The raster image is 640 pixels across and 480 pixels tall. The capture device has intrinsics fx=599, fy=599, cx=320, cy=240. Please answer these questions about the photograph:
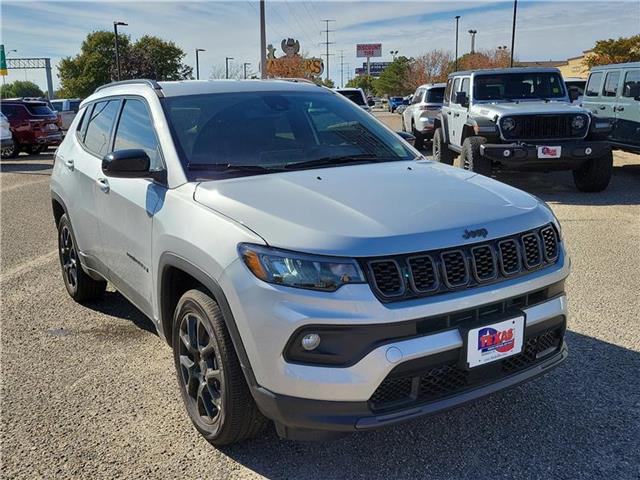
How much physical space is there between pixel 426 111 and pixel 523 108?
699 centimetres

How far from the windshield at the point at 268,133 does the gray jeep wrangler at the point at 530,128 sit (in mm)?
5585

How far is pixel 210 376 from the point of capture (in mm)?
2783

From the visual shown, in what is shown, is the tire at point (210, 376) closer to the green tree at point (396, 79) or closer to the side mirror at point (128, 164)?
the side mirror at point (128, 164)

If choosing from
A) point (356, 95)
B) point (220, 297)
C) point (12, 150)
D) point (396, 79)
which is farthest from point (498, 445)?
point (396, 79)

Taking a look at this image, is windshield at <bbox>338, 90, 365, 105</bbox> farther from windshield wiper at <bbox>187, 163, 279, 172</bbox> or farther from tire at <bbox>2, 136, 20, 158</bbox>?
windshield wiper at <bbox>187, 163, 279, 172</bbox>

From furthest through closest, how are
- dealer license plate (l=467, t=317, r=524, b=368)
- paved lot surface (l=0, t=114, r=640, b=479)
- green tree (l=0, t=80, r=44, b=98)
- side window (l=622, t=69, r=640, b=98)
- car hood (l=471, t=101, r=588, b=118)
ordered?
green tree (l=0, t=80, r=44, b=98)
side window (l=622, t=69, r=640, b=98)
car hood (l=471, t=101, r=588, b=118)
paved lot surface (l=0, t=114, r=640, b=479)
dealer license plate (l=467, t=317, r=524, b=368)

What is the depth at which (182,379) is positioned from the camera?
10.2ft

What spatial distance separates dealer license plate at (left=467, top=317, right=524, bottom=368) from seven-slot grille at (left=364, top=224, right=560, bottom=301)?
19 cm

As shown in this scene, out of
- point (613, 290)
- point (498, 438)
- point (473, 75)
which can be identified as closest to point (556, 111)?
point (473, 75)

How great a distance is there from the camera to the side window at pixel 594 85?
12203mm

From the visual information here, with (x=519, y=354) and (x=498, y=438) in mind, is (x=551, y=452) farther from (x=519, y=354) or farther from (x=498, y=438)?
(x=519, y=354)

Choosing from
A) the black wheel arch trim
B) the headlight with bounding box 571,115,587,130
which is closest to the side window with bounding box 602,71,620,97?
the headlight with bounding box 571,115,587,130

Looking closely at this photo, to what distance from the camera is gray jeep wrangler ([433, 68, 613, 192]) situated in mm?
8906

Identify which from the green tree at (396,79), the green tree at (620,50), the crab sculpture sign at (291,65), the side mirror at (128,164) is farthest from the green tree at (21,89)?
the side mirror at (128,164)
